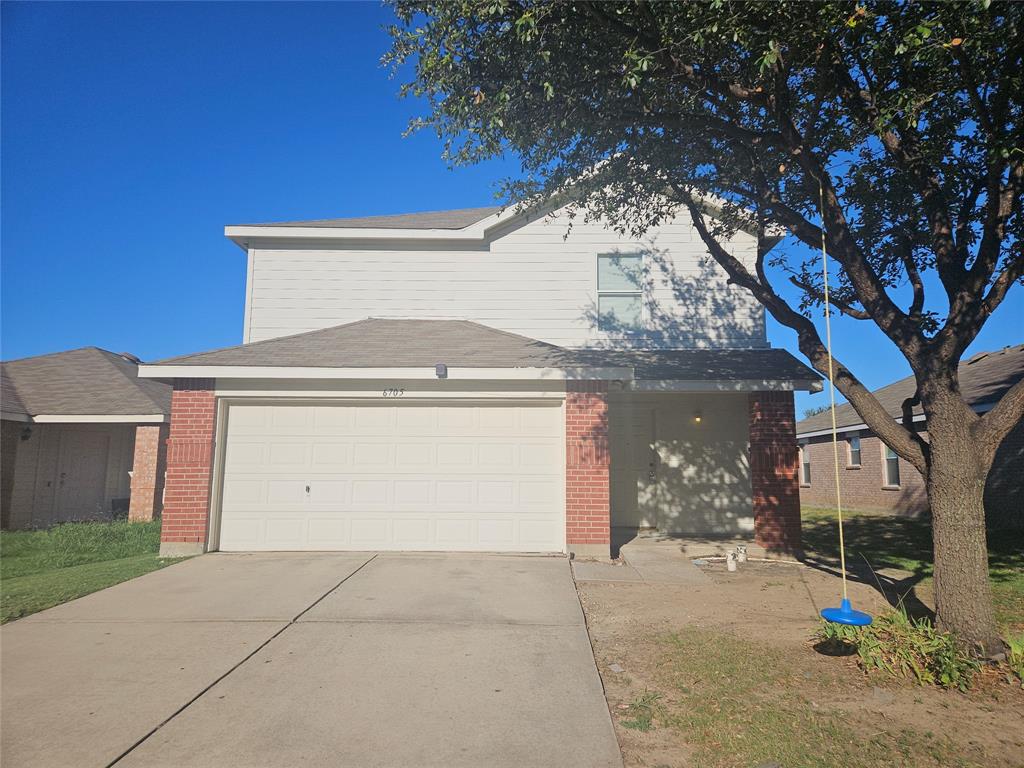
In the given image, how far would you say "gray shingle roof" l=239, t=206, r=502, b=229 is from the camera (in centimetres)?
1277

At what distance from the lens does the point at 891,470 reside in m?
19.6

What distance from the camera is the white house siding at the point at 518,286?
1239 centimetres

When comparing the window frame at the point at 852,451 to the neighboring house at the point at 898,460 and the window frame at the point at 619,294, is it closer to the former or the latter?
the neighboring house at the point at 898,460

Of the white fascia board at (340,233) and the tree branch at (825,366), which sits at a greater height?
the white fascia board at (340,233)

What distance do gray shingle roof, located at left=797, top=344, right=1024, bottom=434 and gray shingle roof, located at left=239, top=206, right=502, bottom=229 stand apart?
32.3 feet

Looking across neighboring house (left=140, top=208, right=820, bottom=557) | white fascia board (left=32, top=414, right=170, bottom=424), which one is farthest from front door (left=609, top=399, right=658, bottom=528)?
white fascia board (left=32, top=414, right=170, bottom=424)

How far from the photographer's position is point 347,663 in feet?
16.6

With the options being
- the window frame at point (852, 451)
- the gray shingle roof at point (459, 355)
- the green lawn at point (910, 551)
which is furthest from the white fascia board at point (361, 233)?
the window frame at point (852, 451)

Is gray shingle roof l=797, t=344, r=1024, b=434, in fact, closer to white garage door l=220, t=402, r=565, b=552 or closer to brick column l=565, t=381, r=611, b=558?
brick column l=565, t=381, r=611, b=558

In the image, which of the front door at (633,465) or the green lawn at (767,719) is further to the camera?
the front door at (633,465)

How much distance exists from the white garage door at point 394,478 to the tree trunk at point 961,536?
516 centimetres

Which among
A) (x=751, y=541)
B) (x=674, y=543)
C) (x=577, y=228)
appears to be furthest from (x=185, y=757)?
(x=577, y=228)

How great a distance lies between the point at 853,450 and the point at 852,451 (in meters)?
0.08

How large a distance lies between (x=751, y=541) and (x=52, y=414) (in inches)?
584
